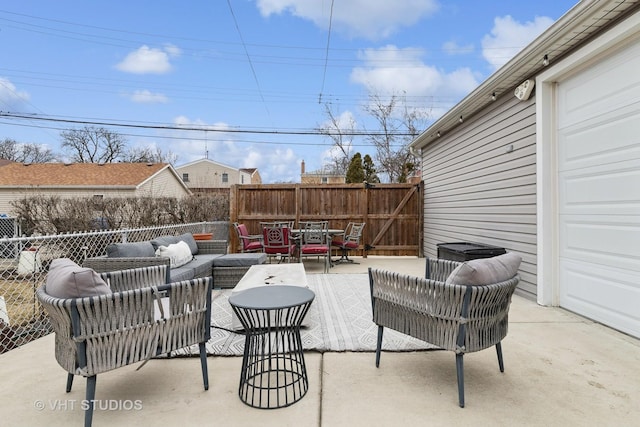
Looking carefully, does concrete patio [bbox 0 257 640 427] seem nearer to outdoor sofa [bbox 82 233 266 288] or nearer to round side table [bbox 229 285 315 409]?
round side table [bbox 229 285 315 409]

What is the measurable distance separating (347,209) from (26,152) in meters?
32.8

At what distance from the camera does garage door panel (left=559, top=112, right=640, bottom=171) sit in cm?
290

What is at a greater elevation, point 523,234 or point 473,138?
point 473,138

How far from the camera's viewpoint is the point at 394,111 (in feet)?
52.5

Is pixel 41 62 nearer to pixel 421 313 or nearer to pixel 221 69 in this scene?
pixel 221 69

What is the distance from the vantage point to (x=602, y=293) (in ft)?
10.5

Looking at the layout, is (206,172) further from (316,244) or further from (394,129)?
(316,244)

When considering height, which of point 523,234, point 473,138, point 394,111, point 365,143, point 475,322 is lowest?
point 475,322

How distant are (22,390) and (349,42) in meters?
12.6

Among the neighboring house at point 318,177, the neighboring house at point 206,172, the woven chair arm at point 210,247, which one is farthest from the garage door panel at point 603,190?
the neighboring house at point 206,172

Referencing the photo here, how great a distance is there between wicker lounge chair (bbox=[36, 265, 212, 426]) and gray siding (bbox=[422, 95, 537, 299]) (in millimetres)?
3947

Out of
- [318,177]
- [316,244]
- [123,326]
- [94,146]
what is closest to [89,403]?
[123,326]

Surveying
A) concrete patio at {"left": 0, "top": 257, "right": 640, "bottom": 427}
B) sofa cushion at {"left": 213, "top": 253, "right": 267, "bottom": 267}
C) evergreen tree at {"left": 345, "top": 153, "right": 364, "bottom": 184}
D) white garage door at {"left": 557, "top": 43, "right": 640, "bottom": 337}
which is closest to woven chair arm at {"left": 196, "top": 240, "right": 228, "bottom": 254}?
sofa cushion at {"left": 213, "top": 253, "right": 267, "bottom": 267}

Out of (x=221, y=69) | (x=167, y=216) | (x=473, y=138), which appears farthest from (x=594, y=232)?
(x=221, y=69)
